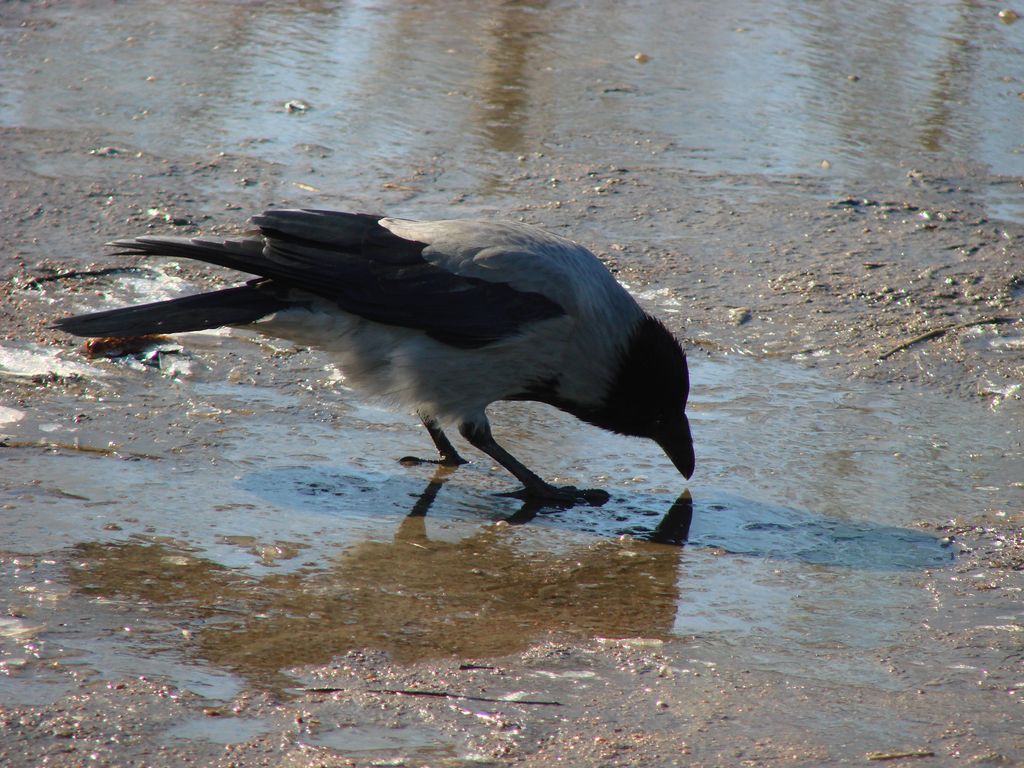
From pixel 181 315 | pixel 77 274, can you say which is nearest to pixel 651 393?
pixel 181 315

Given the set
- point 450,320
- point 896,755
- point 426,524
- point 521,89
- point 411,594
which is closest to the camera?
point 896,755

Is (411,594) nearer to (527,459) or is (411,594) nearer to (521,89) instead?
(527,459)

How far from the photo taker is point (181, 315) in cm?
488

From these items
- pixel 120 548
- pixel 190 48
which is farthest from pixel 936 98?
pixel 120 548

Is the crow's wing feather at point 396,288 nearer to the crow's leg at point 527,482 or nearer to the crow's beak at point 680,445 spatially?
the crow's leg at point 527,482

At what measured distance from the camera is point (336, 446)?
491cm

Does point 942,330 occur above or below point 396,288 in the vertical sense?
below

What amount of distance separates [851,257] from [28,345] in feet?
13.6

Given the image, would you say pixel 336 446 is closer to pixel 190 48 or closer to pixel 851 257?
pixel 851 257

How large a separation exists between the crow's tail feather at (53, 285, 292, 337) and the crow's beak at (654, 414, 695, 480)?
156cm

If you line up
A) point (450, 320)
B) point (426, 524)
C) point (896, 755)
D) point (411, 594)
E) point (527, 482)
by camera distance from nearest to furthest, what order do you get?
point (896, 755)
point (411, 594)
point (426, 524)
point (527, 482)
point (450, 320)

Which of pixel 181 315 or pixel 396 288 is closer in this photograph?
pixel 181 315

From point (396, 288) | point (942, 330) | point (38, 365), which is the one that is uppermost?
point (396, 288)

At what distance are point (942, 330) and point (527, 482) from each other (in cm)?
242
